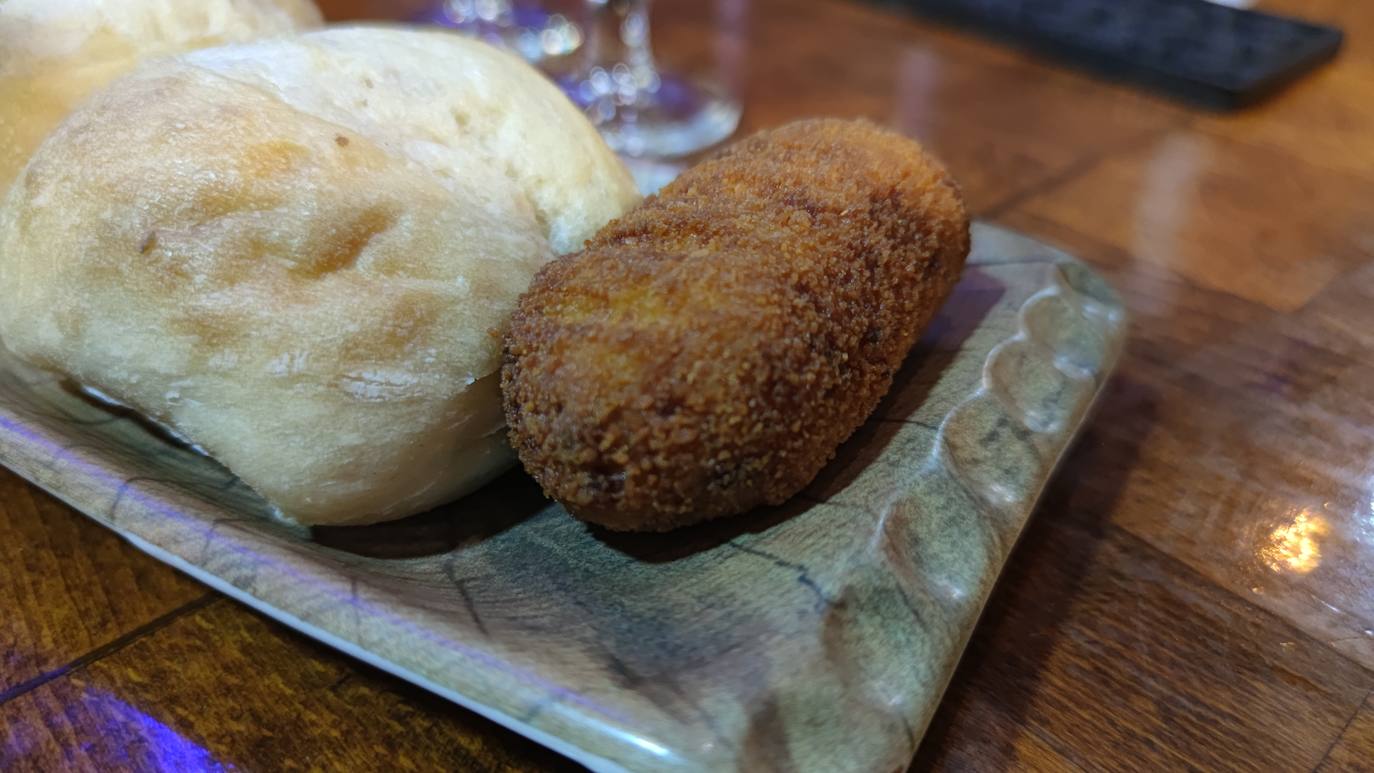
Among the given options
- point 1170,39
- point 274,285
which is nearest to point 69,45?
point 274,285

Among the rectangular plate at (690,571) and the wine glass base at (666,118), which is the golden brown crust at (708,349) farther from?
the wine glass base at (666,118)

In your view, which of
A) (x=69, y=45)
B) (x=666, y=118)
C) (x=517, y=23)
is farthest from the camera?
(x=517, y=23)

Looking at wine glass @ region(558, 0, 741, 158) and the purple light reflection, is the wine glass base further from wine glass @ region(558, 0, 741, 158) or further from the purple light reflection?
the purple light reflection

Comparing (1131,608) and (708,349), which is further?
(1131,608)

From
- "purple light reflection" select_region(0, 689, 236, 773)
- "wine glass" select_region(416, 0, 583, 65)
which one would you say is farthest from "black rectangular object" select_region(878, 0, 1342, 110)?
"purple light reflection" select_region(0, 689, 236, 773)

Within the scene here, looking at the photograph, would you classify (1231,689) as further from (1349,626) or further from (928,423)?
(928,423)

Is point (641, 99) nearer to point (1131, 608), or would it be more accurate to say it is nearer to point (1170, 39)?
point (1170, 39)

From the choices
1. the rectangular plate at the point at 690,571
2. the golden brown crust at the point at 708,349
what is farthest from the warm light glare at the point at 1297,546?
the golden brown crust at the point at 708,349
